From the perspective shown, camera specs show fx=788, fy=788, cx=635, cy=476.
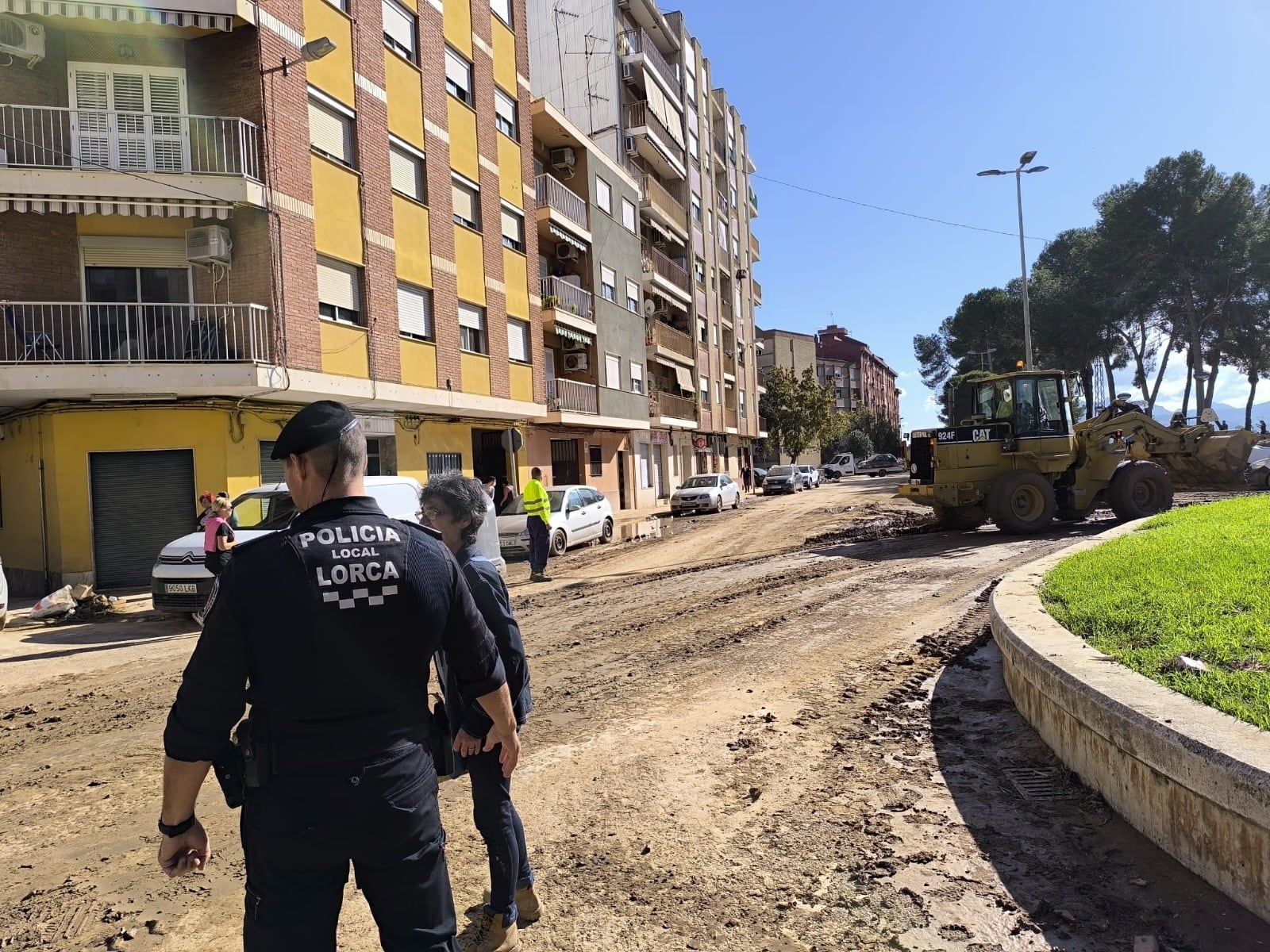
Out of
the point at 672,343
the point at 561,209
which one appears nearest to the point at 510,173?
the point at 561,209

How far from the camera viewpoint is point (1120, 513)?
15.2 metres

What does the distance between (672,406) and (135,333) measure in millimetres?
24703

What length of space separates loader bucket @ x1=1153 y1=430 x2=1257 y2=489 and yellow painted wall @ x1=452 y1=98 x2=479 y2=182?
742 inches

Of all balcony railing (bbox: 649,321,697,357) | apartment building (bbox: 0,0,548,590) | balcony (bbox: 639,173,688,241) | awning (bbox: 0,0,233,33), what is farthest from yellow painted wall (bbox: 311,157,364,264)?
balcony (bbox: 639,173,688,241)

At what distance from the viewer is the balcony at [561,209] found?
2536 cm

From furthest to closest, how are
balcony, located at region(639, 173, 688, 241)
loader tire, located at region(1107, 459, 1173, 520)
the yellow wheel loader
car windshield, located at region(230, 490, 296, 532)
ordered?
balcony, located at region(639, 173, 688, 241), loader tire, located at region(1107, 459, 1173, 520), the yellow wheel loader, car windshield, located at region(230, 490, 296, 532)

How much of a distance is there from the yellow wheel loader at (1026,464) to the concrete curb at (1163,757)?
36.2 ft

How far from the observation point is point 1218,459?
1948 centimetres

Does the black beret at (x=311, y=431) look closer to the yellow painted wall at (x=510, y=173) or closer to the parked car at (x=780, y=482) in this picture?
the yellow painted wall at (x=510, y=173)

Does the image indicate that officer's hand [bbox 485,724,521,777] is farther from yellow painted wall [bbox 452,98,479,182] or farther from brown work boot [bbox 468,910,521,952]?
yellow painted wall [bbox 452,98,479,182]

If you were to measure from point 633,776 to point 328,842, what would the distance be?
2.81 m

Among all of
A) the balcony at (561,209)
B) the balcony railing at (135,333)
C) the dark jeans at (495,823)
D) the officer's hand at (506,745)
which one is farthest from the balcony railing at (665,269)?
the officer's hand at (506,745)

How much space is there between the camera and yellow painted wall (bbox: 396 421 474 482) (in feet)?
61.9

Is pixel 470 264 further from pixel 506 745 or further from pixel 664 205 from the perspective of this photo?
pixel 506 745
